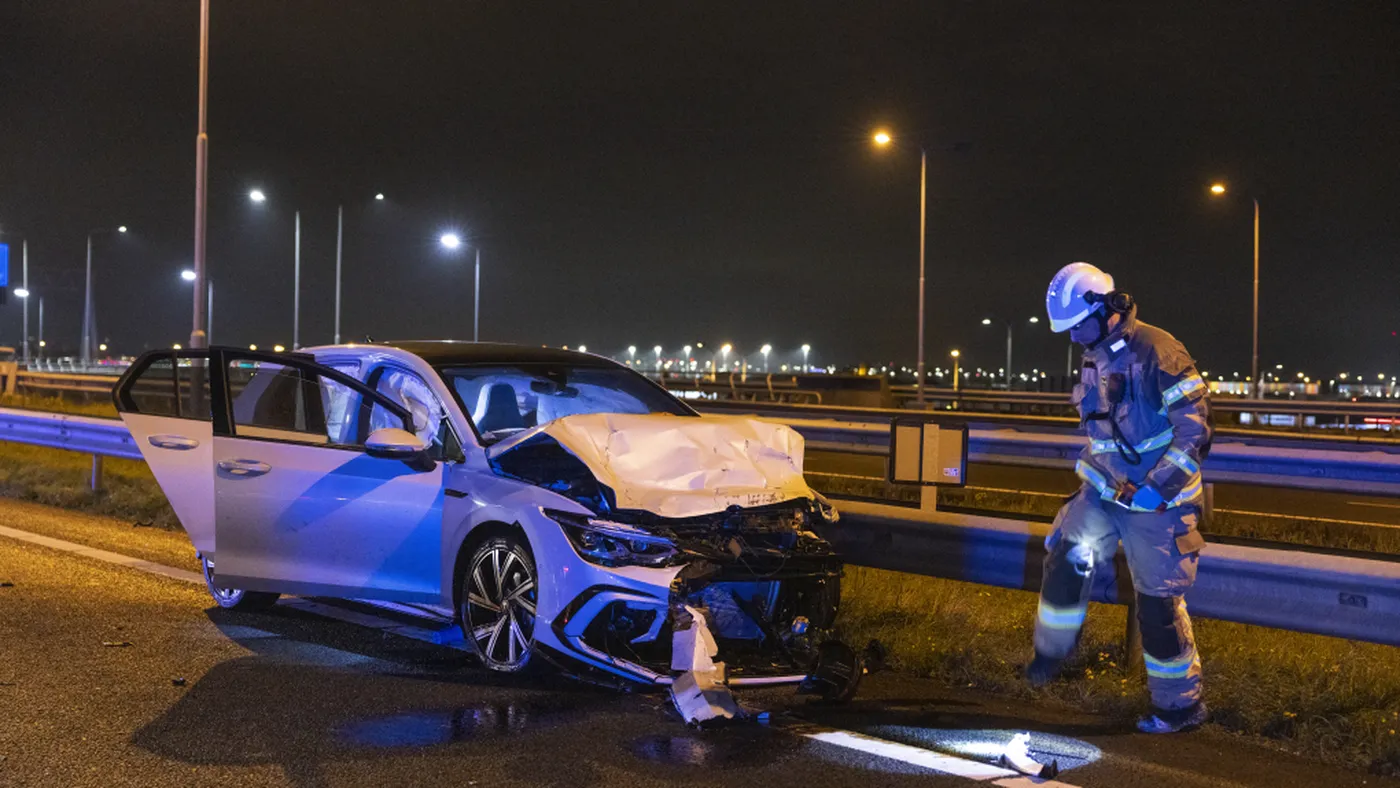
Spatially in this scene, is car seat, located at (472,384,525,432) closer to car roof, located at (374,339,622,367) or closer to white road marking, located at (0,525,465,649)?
car roof, located at (374,339,622,367)

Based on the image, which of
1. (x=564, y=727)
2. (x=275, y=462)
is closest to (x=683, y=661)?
(x=564, y=727)

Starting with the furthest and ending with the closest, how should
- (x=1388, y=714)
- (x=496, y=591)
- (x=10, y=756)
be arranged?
(x=496, y=591) < (x=1388, y=714) < (x=10, y=756)

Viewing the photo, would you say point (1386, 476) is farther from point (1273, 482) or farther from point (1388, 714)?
point (1388, 714)

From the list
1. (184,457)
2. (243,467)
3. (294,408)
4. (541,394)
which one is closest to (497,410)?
(541,394)

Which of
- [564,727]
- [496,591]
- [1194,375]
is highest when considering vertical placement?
[1194,375]

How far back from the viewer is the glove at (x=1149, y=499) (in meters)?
5.14

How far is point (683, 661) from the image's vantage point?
5387 mm

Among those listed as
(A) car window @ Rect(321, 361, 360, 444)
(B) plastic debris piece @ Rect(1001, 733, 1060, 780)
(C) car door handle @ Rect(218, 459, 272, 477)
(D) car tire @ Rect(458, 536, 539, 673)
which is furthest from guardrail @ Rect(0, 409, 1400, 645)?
(C) car door handle @ Rect(218, 459, 272, 477)

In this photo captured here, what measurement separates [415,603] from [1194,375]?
3768mm

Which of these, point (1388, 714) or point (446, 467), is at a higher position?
point (446, 467)

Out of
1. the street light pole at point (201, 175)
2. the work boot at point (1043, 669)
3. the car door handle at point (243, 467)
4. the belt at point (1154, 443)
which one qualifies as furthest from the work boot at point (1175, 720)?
the street light pole at point (201, 175)

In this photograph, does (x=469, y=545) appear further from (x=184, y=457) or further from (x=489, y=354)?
(x=184, y=457)

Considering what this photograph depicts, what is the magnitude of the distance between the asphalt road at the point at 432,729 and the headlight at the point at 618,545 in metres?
0.67

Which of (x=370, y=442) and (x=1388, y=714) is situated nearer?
(x=1388, y=714)
